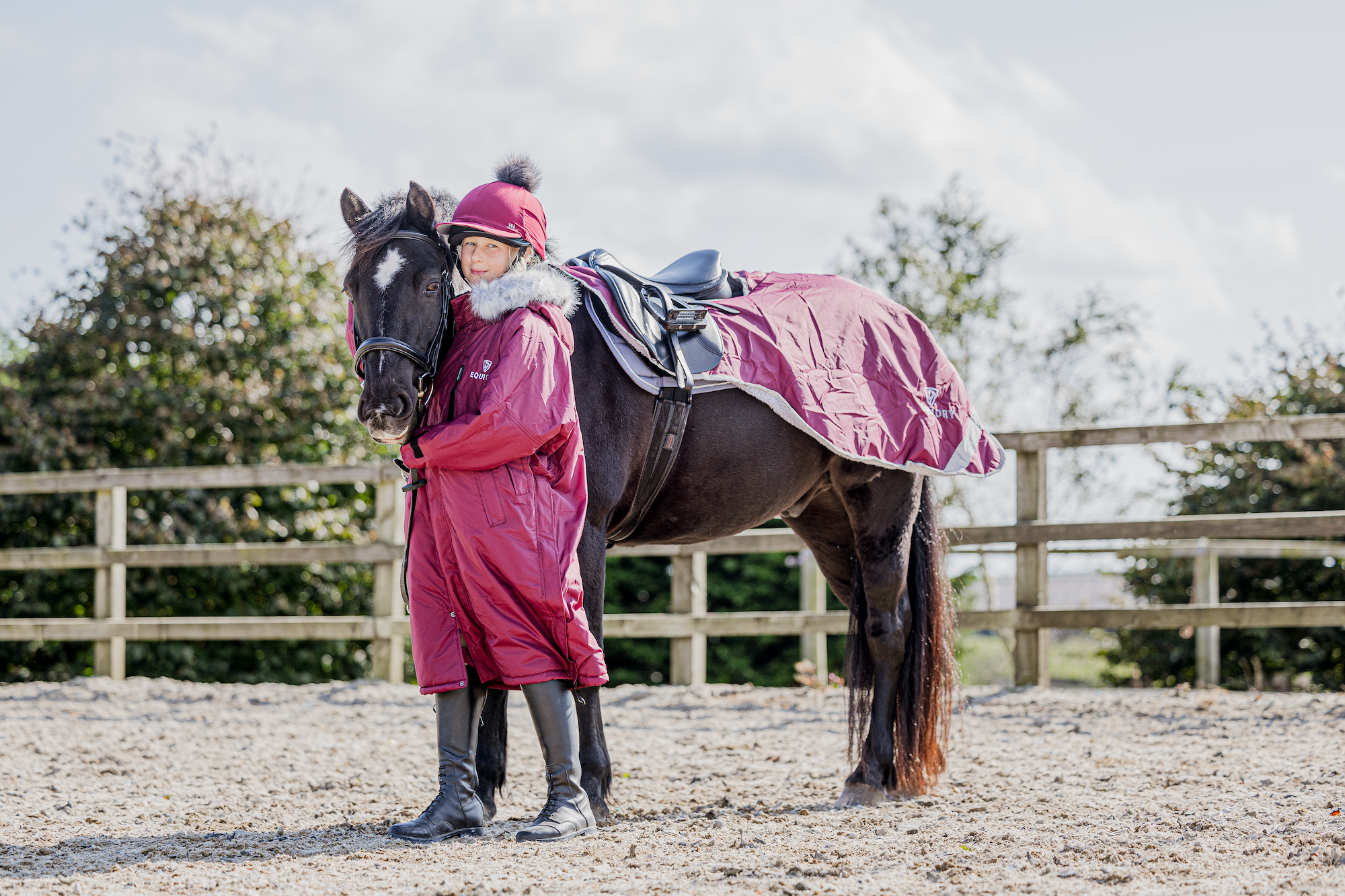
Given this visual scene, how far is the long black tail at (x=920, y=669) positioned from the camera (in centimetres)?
372

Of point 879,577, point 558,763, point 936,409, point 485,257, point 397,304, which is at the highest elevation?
point 485,257

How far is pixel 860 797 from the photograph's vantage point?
11.7 ft

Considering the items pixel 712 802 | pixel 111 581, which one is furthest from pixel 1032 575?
pixel 111 581

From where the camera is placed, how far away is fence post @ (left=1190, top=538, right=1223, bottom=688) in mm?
6422

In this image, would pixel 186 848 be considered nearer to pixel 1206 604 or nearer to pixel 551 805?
pixel 551 805

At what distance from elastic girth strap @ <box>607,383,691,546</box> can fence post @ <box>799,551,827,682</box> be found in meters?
3.27

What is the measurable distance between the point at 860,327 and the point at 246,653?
6.03 m

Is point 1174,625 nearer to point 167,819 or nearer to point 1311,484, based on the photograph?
point 1311,484

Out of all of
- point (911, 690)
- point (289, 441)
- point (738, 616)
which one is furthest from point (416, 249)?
point (289, 441)

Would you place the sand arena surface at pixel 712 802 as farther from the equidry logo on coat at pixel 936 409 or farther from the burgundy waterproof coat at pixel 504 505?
the equidry logo on coat at pixel 936 409

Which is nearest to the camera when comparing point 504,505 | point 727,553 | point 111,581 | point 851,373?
point 504,505

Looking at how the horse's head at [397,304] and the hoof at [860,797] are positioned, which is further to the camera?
the hoof at [860,797]

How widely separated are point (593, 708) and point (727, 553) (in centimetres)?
386

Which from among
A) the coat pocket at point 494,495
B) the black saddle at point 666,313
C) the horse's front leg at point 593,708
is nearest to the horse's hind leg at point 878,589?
the black saddle at point 666,313
